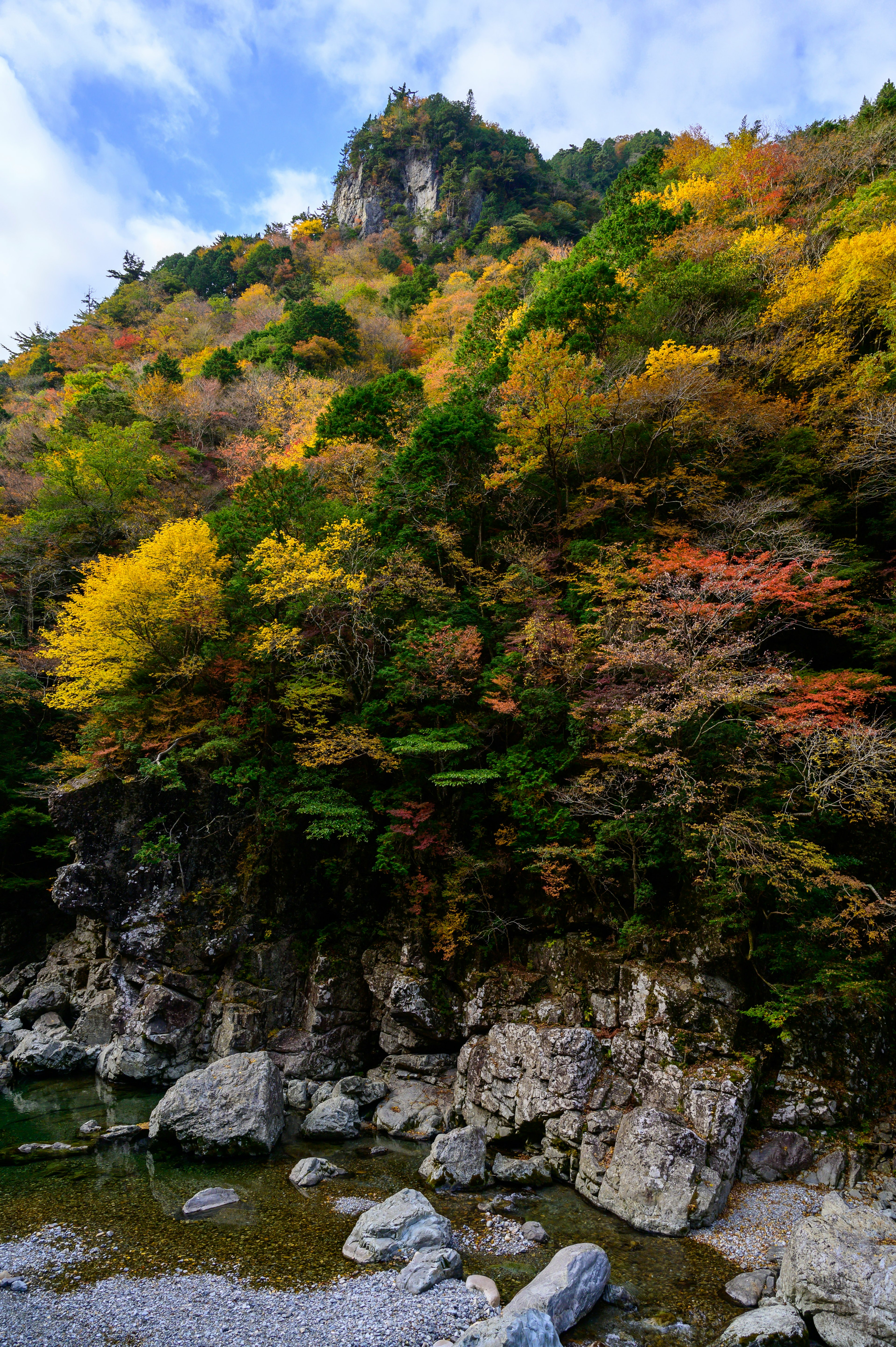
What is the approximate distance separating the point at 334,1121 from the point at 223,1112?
7.10ft

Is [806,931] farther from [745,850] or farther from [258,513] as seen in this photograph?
[258,513]

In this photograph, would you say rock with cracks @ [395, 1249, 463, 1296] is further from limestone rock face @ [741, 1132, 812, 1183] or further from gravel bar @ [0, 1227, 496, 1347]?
limestone rock face @ [741, 1132, 812, 1183]

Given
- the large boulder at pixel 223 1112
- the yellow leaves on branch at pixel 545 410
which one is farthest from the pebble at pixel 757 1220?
the yellow leaves on branch at pixel 545 410

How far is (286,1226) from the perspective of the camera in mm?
9109

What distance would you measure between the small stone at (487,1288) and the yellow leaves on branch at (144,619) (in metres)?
14.1

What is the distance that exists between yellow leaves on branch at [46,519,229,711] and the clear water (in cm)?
1034

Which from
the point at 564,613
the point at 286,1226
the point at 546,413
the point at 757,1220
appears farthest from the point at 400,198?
the point at 757,1220

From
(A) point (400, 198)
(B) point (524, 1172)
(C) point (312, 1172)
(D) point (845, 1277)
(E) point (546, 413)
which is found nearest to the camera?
(D) point (845, 1277)

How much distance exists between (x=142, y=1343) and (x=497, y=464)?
18.6 metres

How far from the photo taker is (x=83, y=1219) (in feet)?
29.9

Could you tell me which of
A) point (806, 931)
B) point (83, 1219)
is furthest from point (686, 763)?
point (83, 1219)

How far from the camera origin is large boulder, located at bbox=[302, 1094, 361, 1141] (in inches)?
476

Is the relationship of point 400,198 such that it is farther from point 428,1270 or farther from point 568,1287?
point 568,1287

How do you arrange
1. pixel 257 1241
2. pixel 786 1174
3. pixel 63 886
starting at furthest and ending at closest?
1. pixel 63 886
2. pixel 786 1174
3. pixel 257 1241
